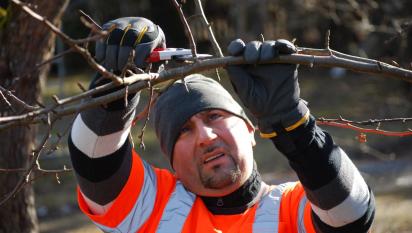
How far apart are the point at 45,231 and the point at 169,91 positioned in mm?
5121

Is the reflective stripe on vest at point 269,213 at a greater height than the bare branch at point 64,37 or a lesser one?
lesser

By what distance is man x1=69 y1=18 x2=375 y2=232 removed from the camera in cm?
268

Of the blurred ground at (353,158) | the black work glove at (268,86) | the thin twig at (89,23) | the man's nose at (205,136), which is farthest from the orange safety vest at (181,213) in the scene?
the blurred ground at (353,158)

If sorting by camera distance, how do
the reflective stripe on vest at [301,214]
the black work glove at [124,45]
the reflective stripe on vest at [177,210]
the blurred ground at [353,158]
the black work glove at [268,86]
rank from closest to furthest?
the black work glove at [268,86] < the black work glove at [124,45] < the reflective stripe on vest at [301,214] < the reflective stripe on vest at [177,210] < the blurred ground at [353,158]

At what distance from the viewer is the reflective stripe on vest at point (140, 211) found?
3.14 m

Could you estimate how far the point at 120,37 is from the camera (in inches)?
111

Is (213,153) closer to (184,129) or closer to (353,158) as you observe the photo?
(184,129)

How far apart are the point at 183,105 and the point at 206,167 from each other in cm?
29

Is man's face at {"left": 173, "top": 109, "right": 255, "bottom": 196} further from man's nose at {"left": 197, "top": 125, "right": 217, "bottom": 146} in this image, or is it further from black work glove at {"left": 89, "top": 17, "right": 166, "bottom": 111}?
black work glove at {"left": 89, "top": 17, "right": 166, "bottom": 111}

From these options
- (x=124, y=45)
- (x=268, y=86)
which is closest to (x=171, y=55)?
(x=124, y=45)

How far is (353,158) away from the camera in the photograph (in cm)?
1007

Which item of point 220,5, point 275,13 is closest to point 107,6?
point 220,5

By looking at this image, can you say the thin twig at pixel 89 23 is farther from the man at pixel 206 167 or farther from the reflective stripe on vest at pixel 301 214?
the reflective stripe on vest at pixel 301 214

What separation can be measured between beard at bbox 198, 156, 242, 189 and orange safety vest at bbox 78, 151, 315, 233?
6.0 inches
